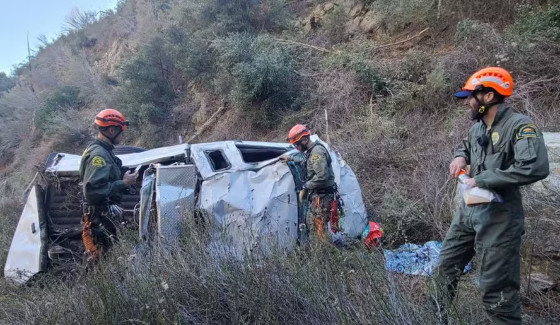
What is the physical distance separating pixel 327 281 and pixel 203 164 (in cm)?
264

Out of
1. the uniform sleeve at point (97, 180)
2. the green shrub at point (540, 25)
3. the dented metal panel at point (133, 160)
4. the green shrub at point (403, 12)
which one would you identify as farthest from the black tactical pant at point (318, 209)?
the green shrub at point (403, 12)

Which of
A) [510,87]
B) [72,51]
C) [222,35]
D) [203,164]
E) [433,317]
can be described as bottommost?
[433,317]

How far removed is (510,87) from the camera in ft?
7.97


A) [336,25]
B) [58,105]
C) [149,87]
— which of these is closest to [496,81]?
[336,25]

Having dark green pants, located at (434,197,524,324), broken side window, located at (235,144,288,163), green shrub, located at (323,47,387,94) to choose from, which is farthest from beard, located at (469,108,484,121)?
green shrub, located at (323,47,387,94)

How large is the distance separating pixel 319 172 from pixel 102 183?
232 cm

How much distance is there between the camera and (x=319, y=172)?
172 inches

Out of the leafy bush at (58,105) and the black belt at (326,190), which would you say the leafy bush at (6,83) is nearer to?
the leafy bush at (58,105)

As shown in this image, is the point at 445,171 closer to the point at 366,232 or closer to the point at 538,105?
the point at 366,232

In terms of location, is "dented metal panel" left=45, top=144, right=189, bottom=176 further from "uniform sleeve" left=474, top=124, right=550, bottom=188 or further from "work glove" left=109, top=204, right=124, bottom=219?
"uniform sleeve" left=474, top=124, right=550, bottom=188

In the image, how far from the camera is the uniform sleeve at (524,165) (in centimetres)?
215

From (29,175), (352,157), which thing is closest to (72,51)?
(29,175)

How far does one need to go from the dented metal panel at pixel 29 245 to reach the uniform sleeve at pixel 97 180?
957mm

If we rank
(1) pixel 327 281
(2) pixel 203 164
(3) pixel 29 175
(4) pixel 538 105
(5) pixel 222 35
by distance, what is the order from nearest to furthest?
(1) pixel 327 281 < (2) pixel 203 164 < (4) pixel 538 105 < (5) pixel 222 35 < (3) pixel 29 175
